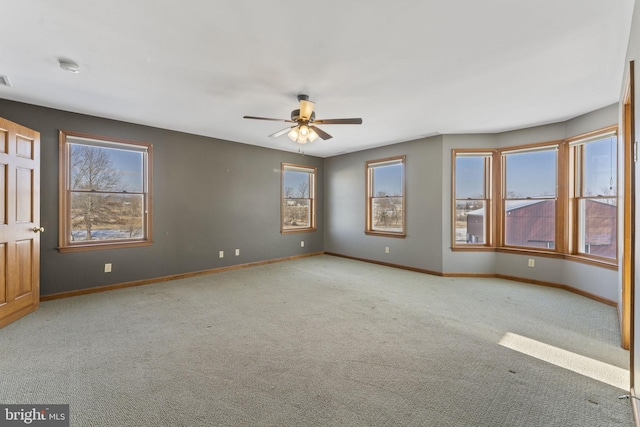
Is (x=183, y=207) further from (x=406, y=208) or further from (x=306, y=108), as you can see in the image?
(x=406, y=208)

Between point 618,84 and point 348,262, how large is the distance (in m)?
4.85

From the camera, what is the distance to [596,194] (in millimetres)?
3879

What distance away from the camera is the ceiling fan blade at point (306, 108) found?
3166 mm

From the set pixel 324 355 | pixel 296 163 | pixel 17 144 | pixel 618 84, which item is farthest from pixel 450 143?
pixel 17 144

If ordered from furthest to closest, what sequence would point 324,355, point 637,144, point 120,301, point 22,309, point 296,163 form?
1. point 296,163
2. point 120,301
3. point 22,309
4. point 324,355
5. point 637,144

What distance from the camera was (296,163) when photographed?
6.79 meters

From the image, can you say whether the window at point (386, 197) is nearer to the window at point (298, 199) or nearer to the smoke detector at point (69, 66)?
the window at point (298, 199)

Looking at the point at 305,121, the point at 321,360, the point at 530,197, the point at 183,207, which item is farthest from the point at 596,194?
the point at 183,207

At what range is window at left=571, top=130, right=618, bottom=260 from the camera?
3.65m

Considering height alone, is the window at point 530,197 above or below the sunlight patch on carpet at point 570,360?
above

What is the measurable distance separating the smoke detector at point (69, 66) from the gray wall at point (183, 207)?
1677 millimetres

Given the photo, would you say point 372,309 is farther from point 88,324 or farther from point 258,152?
point 258,152

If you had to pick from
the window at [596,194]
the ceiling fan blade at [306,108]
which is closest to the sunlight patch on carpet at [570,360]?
the window at [596,194]

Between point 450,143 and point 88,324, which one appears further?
point 450,143
